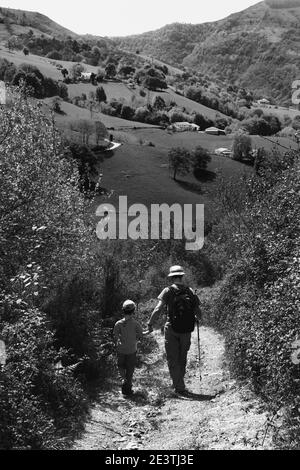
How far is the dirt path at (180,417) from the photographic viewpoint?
26.9 ft

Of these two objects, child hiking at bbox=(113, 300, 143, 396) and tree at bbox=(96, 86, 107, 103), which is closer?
child hiking at bbox=(113, 300, 143, 396)

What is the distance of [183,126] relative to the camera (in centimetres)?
16300

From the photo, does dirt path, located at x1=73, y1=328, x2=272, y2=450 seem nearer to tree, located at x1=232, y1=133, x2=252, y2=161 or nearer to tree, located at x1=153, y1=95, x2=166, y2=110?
tree, located at x1=232, y1=133, x2=252, y2=161

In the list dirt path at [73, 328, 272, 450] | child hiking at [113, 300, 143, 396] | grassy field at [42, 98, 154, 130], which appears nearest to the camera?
dirt path at [73, 328, 272, 450]

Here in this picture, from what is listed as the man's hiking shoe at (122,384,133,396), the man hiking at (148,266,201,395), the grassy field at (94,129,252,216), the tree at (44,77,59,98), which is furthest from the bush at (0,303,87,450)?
the tree at (44,77,59,98)

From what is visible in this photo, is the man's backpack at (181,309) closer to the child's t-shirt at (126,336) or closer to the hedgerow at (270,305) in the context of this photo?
the child's t-shirt at (126,336)

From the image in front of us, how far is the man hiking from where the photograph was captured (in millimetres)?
10727

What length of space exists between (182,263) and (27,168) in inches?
565


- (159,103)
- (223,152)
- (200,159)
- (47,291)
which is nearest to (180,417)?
(47,291)

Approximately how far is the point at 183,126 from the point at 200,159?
5439cm

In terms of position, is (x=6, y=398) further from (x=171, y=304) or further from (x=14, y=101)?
(x=14, y=101)

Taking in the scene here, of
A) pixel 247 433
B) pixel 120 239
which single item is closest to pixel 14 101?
pixel 120 239

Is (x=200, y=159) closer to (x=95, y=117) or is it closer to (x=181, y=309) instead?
(x=95, y=117)

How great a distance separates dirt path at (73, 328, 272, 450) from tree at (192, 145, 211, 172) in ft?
325
